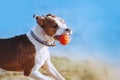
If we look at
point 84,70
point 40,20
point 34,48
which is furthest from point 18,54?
point 84,70

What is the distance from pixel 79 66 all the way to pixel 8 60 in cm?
108

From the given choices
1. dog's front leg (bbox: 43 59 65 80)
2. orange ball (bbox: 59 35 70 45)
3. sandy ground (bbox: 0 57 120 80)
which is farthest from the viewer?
sandy ground (bbox: 0 57 120 80)

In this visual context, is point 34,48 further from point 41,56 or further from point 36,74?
point 36,74

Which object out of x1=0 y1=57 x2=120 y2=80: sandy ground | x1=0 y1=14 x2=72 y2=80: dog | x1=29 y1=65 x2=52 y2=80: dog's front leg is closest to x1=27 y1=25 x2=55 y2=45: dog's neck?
x1=0 y1=14 x2=72 y2=80: dog

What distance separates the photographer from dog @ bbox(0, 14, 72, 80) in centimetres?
327

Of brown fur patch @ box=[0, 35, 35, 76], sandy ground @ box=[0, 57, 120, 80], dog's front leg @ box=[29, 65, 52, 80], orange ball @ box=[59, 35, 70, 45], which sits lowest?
dog's front leg @ box=[29, 65, 52, 80]

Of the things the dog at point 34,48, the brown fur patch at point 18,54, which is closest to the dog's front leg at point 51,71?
the dog at point 34,48

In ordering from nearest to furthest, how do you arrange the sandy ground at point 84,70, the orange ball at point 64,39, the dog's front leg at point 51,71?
the orange ball at point 64,39, the dog's front leg at point 51,71, the sandy ground at point 84,70

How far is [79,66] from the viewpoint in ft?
14.0

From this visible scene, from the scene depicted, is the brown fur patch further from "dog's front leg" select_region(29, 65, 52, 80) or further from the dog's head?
the dog's head

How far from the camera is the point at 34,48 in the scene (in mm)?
3307

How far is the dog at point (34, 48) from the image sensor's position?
3.27 m

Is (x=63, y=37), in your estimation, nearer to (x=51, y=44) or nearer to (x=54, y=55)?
(x=51, y=44)

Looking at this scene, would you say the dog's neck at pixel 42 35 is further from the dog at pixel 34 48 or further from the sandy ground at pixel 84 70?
the sandy ground at pixel 84 70
